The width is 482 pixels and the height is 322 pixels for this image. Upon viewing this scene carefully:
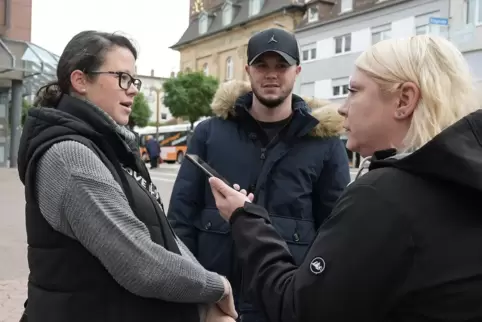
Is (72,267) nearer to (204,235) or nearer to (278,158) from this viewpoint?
(204,235)

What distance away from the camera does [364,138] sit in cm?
168

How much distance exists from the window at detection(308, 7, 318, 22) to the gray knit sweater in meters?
37.3

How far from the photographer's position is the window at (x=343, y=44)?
34.6 meters

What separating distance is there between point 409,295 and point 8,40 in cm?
2374

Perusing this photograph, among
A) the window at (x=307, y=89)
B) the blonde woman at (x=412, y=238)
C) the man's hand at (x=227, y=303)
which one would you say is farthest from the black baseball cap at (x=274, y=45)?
the window at (x=307, y=89)

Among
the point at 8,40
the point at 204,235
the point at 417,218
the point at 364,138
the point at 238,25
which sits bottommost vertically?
the point at 204,235

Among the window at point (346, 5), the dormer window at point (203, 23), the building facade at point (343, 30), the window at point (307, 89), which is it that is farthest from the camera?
the dormer window at point (203, 23)

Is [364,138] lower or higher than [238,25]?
lower

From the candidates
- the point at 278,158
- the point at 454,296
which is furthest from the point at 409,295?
the point at 278,158

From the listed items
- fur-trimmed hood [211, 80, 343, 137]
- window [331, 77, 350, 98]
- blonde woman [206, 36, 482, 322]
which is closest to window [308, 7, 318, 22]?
window [331, 77, 350, 98]

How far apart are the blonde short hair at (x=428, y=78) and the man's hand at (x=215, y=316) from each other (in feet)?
3.28

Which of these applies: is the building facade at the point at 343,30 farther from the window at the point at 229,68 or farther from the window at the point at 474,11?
the window at the point at 229,68

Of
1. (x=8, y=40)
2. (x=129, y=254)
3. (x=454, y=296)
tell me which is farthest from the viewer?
(x=8, y=40)

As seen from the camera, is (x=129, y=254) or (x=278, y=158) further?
(x=278, y=158)
